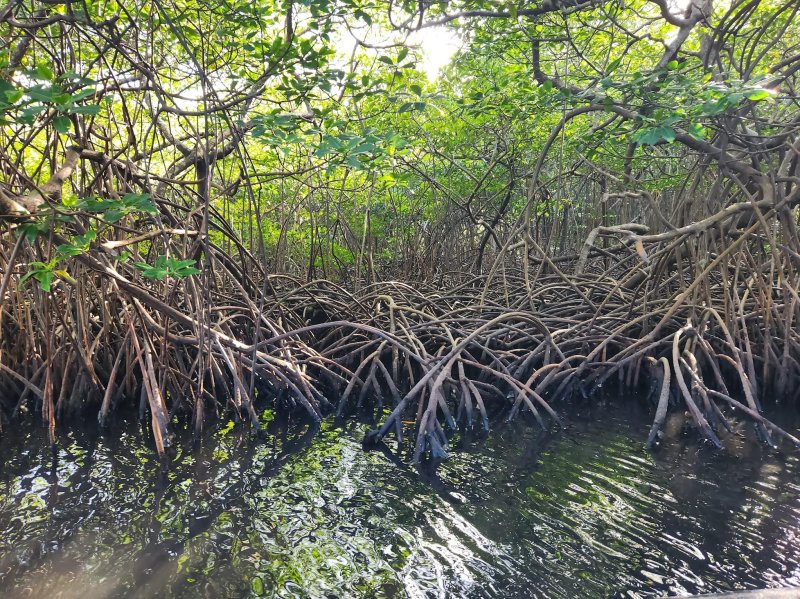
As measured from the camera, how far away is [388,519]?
2969mm

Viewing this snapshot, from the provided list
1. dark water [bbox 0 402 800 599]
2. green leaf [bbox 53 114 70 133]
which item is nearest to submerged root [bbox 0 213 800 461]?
dark water [bbox 0 402 800 599]

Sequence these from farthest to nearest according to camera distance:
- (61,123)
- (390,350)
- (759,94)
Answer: (390,350), (759,94), (61,123)

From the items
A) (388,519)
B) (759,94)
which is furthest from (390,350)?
(759,94)

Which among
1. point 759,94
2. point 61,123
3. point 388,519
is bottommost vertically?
point 388,519

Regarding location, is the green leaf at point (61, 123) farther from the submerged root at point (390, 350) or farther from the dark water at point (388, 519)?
the dark water at point (388, 519)

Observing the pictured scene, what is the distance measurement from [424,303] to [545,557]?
3.71 meters

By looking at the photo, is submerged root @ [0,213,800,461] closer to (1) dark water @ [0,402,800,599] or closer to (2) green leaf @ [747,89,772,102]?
(1) dark water @ [0,402,800,599]

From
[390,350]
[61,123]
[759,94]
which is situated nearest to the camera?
[61,123]

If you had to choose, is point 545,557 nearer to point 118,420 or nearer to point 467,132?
point 118,420

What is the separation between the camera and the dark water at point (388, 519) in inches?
95.1

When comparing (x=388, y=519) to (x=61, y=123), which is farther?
(x=388, y=519)

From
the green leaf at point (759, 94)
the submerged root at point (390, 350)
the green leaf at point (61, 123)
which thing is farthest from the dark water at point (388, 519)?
the green leaf at point (759, 94)

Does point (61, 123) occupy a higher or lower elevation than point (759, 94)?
lower

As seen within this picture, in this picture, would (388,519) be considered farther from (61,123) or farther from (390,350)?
(390,350)
